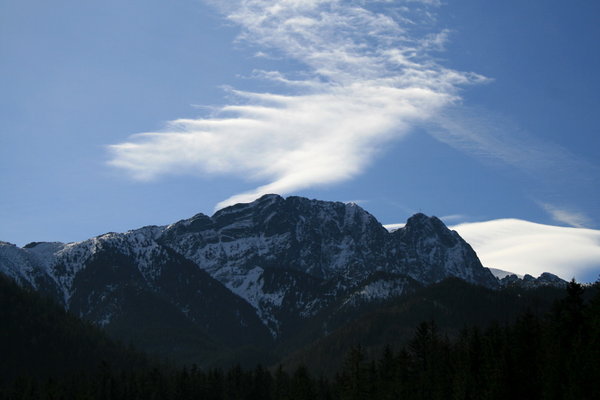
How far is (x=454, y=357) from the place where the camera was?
148750mm

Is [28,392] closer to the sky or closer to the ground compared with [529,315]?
closer to the ground

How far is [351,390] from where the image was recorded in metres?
150

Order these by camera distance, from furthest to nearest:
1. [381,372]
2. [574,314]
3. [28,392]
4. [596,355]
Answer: [28,392] → [381,372] → [574,314] → [596,355]

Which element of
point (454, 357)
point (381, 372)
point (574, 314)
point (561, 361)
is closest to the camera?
point (561, 361)

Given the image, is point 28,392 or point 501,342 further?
point 28,392

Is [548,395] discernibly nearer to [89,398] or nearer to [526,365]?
[526,365]

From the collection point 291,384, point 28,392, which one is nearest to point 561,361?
point 291,384

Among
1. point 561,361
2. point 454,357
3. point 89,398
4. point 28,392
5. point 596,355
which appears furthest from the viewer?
point 28,392

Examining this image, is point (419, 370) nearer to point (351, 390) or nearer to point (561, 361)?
point (351, 390)

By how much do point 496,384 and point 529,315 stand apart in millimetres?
27895

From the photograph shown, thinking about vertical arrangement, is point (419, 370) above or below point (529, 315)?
below

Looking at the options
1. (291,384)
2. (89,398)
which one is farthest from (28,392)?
(291,384)

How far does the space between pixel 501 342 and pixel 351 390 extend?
30.9 m

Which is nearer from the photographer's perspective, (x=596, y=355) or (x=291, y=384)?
(x=596, y=355)
